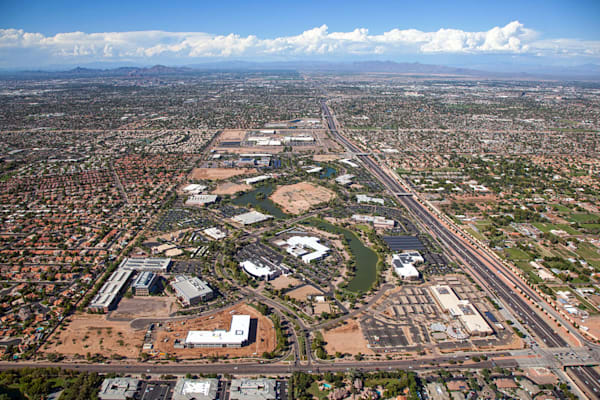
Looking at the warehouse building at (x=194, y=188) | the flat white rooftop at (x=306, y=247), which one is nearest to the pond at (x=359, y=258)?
the flat white rooftop at (x=306, y=247)

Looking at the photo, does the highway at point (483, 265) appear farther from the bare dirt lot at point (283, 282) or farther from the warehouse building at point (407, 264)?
the bare dirt lot at point (283, 282)

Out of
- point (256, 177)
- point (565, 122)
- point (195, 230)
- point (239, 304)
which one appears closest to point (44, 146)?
point (256, 177)

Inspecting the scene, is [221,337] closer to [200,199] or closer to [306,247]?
[306,247]

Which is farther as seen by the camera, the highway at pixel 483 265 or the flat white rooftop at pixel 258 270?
the flat white rooftop at pixel 258 270

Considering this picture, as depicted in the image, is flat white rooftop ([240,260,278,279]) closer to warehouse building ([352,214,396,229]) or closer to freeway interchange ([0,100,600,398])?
freeway interchange ([0,100,600,398])

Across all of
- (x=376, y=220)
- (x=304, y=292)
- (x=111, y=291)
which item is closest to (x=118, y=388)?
(x=111, y=291)
